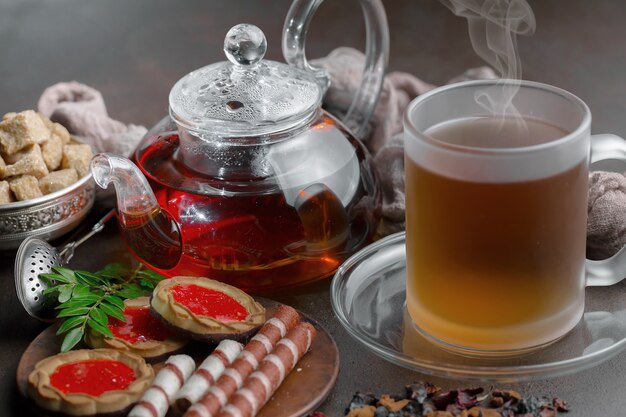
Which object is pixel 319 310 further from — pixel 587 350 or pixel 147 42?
pixel 147 42

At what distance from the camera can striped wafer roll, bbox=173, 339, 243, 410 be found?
130 cm

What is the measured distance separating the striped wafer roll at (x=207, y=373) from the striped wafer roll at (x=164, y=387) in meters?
0.01

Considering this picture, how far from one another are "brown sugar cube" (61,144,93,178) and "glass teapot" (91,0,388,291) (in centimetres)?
25

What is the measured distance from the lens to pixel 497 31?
1.45 metres

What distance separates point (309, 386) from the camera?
1361mm

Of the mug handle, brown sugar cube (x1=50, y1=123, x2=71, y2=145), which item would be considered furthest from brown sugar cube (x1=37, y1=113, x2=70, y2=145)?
the mug handle

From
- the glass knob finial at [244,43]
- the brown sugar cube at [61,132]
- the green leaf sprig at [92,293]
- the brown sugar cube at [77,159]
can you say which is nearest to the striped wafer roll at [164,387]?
the green leaf sprig at [92,293]

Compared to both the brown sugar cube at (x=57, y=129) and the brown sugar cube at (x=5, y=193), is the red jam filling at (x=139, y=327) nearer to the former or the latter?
the brown sugar cube at (x=5, y=193)

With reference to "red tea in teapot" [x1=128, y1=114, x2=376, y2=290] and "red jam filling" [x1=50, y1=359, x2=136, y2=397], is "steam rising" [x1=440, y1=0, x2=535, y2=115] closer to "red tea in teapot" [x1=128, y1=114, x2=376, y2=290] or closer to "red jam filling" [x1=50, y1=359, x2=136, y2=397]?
"red tea in teapot" [x1=128, y1=114, x2=376, y2=290]

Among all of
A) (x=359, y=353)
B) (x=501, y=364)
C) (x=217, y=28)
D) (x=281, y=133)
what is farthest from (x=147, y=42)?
(x=501, y=364)

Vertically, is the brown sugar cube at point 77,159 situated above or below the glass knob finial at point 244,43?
below

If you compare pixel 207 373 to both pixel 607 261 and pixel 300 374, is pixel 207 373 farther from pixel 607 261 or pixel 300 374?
pixel 607 261

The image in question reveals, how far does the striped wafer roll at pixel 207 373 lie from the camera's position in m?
1.30

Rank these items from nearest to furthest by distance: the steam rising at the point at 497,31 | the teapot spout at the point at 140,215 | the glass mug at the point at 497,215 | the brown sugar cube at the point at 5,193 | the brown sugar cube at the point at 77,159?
the glass mug at the point at 497,215, the steam rising at the point at 497,31, the teapot spout at the point at 140,215, the brown sugar cube at the point at 5,193, the brown sugar cube at the point at 77,159
